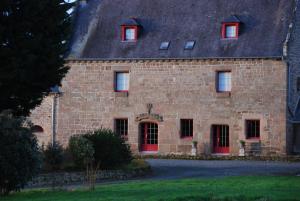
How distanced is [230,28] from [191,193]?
23.4m

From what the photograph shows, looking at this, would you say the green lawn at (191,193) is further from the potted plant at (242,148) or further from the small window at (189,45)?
the small window at (189,45)

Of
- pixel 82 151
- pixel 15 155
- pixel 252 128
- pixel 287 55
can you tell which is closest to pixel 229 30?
pixel 287 55

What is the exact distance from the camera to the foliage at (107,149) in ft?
92.2

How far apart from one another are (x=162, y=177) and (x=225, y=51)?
13.8m

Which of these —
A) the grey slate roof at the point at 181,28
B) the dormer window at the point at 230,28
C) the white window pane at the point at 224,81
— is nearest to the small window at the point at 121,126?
the grey slate roof at the point at 181,28

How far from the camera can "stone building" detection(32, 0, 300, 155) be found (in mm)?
38938

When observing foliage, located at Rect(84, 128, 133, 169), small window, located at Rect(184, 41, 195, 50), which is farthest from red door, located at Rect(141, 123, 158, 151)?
foliage, located at Rect(84, 128, 133, 169)

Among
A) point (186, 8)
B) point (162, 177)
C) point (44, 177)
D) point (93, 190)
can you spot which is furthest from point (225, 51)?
point (93, 190)

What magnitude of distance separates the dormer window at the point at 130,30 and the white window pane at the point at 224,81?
514 centimetres

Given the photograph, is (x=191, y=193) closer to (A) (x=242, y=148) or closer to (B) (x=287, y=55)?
(A) (x=242, y=148)

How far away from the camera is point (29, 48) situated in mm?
23141

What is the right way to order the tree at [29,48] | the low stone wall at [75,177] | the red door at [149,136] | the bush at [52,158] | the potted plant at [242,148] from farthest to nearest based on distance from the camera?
1. the red door at [149,136]
2. the potted plant at [242,148]
3. the bush at [52,158]
4. the low stone wall at [75,177]
5. the tree at [29,48]

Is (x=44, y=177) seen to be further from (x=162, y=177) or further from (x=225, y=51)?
(x=225, y=51)

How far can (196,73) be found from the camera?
40.2m
